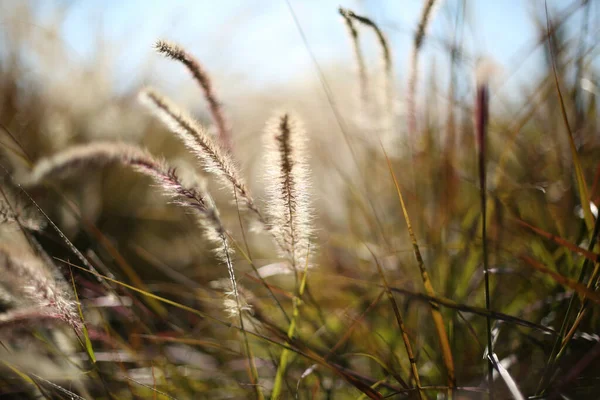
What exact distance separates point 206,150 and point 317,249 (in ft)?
2.21

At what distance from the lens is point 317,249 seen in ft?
3.89

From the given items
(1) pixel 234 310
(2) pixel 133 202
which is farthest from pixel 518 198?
(2) pixel 133 202

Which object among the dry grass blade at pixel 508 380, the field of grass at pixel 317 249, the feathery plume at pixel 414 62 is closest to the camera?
the dry grass blade at pixel 508 380

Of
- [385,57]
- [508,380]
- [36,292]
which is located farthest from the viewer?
[385,57]

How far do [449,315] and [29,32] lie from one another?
1783 millimetres

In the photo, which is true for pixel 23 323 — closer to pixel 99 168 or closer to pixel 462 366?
pixel 462 366

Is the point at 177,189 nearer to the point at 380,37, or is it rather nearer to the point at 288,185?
the point at 288,185

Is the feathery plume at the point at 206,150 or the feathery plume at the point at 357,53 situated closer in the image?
the feathery plume at the point at 206,150

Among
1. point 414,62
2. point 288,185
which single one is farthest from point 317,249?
point 288,185

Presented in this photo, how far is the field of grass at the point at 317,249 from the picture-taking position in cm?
57

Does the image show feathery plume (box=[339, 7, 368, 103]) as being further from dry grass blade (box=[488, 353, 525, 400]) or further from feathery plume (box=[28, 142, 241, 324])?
dry grass blade (box=[488, 353, 525, 400])

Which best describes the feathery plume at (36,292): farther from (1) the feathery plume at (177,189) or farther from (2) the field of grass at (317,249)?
(1) the feathery plume at (177,189)

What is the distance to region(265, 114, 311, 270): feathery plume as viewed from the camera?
520mm

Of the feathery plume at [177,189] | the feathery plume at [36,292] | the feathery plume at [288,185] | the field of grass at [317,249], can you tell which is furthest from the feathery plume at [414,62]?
the feathery plume at [36,292]
